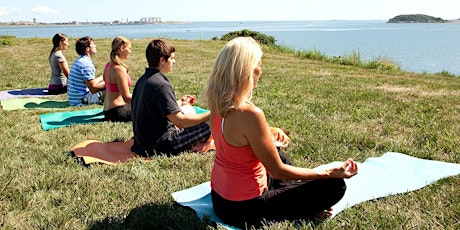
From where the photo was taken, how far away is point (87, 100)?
25.0 feet

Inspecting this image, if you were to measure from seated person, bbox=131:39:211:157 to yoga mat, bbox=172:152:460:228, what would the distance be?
906 millimetres

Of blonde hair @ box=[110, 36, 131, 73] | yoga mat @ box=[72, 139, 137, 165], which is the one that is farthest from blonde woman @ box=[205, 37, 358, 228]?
blonde hair @ box=[110, 36, 131, 73]

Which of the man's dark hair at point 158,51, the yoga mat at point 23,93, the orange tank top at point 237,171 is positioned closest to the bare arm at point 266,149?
the orange tank top at point 237,171

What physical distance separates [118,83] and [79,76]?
1.96 meters

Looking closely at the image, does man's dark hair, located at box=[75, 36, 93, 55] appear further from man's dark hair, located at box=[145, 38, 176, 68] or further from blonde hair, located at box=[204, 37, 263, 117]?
blonde hair, located at box=[204, 37, 263, 117]

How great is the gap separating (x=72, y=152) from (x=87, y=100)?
10.6 ft

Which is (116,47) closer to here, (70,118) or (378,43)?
(70,118)

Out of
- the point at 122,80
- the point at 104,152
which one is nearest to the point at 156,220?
the point at 104,152

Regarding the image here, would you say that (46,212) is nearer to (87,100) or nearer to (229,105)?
(229,105)

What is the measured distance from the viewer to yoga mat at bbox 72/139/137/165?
172 inches

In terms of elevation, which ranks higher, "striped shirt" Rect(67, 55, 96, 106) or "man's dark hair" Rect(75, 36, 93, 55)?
"man's dark hair" Rect(75, 36, 93, 55)

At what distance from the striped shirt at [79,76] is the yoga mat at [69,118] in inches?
30.7

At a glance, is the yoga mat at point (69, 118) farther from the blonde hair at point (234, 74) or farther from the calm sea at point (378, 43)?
the calm sea at point (378, 43)

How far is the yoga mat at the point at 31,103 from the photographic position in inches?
292
